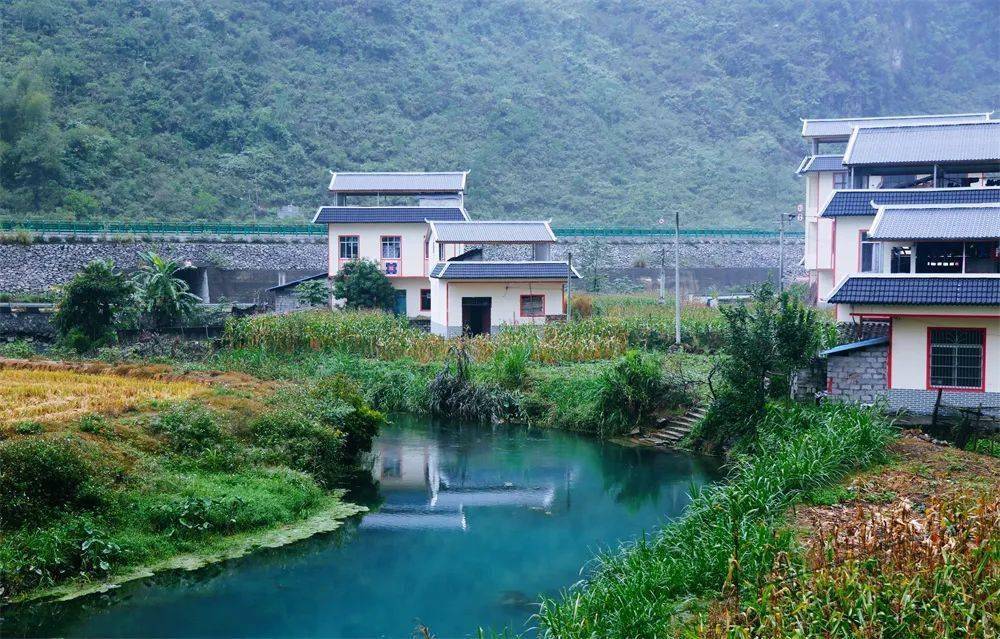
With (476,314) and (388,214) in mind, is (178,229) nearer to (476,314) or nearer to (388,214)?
(388,214)

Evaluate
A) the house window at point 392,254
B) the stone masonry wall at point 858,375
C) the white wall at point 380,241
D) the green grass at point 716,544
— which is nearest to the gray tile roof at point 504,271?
the white wall at point 380,241

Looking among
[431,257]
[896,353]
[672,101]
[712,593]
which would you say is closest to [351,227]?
[431,257]

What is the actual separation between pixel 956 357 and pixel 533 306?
45.8 ft

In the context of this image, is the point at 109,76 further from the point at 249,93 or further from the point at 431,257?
the point at 431,257

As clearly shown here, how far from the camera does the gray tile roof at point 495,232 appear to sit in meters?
29.1

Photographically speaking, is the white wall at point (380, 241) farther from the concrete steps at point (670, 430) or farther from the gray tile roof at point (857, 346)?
the gray tile roof at point (857, 346)

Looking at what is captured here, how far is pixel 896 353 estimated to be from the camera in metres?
16.7

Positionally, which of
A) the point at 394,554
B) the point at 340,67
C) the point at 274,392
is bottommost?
the point at 394,554

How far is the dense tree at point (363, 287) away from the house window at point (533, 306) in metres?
5.00

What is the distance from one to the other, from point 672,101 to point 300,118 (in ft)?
76.8

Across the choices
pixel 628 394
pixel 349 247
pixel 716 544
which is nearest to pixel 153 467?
pixel 716 544

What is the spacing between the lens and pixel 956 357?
16500 mm

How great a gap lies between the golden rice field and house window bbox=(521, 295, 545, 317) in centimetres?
1191

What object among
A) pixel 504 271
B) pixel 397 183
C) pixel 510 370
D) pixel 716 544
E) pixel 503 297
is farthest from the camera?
pixel 397 183
